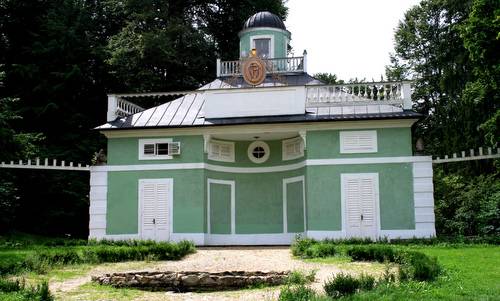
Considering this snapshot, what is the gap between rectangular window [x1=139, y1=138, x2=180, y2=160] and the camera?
2144 cm

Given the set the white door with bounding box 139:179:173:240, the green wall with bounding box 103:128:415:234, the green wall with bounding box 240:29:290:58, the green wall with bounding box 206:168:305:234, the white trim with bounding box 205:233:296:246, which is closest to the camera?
the green wall with bounding box 103:128:415:234

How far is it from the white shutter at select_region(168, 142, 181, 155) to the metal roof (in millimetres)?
673

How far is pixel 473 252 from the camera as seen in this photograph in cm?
1410

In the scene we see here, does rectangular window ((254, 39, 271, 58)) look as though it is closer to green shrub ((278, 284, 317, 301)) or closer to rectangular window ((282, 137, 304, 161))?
rectangular window ((282, 137, 304, 161))

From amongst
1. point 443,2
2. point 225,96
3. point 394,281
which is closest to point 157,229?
point 225,96

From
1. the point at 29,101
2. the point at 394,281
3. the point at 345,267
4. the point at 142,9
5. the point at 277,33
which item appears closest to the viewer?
the point at 394,281

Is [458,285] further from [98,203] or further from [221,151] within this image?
[98,203]

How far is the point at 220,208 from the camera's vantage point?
867 inches

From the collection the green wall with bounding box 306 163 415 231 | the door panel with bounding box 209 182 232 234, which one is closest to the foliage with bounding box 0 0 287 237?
the door panel with bounding box 209 182 232 234

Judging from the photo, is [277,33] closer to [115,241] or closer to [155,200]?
[155,200]

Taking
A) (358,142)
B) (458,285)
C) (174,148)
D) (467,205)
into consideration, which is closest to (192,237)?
(174,148)

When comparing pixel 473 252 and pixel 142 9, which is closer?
pixel 473 252

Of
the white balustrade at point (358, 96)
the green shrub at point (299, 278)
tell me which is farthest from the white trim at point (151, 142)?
the green shrub at point (299, 278)

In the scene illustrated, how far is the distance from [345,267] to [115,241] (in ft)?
32.0
